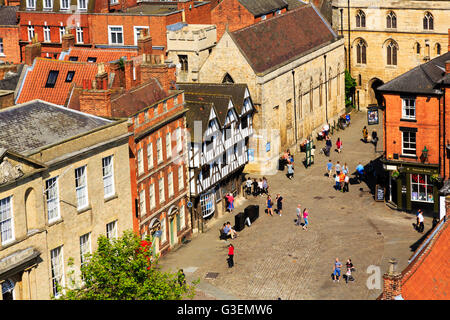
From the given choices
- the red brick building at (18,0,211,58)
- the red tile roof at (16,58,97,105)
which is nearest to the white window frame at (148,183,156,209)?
the red tile roof at (16,58,97,105)

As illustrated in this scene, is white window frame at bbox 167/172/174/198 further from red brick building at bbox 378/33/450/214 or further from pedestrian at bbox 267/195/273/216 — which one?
red brick building at bbox 378/33/450/214

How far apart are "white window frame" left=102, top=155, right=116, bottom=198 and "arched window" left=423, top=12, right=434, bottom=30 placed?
5529cm

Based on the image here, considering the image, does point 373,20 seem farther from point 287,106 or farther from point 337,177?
point 337,177

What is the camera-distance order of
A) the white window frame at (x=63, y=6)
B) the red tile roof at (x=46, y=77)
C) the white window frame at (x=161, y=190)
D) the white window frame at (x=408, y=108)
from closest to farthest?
the white window frame at (x=161, y=190)
the red tile roof at (x=46, y=77)
the white window frame at (x=408, y=108)
the white window frame at (x=63, y=6)

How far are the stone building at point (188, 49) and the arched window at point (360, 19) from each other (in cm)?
2371

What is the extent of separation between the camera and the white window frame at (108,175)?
52.8 m

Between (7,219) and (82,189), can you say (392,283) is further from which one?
(82,189)

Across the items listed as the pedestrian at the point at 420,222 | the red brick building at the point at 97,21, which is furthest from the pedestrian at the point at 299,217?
the red brick building at the point at 97,21

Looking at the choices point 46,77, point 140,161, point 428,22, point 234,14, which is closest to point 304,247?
point 140,161

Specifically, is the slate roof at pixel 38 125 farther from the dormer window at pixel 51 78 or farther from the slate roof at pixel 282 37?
the slate roof at pixel 282 37

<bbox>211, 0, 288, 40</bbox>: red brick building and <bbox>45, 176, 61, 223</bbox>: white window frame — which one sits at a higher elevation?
<bbox>211, 0, 288, 40</bbox>: red brick building

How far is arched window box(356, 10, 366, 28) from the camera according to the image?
10206 centimetres

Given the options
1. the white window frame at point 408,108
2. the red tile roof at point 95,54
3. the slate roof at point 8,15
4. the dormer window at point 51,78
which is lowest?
the white window frame at point 408,108

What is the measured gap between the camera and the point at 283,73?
3285 inches
